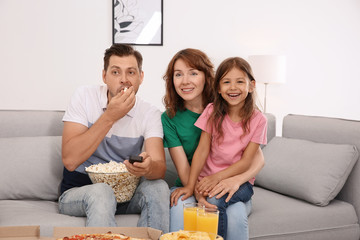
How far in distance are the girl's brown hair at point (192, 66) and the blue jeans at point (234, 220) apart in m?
0.49

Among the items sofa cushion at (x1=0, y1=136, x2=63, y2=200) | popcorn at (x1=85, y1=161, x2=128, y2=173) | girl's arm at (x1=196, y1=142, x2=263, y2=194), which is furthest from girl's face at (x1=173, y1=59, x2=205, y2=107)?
sofa cushion at (x1=0, y1=136, x2=63, y2=200)

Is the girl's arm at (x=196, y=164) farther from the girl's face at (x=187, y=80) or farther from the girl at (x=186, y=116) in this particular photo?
the girl's face at (x=187, y=80)

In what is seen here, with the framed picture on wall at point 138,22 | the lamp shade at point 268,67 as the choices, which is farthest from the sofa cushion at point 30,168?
the lamp shade at point 268,67

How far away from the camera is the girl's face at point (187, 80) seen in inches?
72.6

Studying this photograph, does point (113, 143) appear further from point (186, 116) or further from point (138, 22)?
point (138, 22)

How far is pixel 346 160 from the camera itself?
6.70 ft

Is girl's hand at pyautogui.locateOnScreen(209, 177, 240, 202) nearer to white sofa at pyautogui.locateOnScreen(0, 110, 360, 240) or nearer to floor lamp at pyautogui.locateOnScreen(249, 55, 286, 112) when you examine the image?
white sofa at pyautogui.locateOnScreen(0, 110, 360, 240)

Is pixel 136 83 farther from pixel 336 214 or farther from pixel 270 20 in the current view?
pixel 270 20

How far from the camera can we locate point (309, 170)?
209cm

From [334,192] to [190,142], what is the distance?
824 mm

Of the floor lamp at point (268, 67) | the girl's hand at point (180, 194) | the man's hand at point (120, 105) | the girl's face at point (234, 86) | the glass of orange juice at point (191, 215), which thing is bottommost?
the girl's hand at point (180, 194)

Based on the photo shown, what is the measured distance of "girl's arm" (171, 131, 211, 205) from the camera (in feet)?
5.80

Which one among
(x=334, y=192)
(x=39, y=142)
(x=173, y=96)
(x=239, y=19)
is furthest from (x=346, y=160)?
(x=239, y=19)

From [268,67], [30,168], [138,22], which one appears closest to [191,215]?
[30,168]
